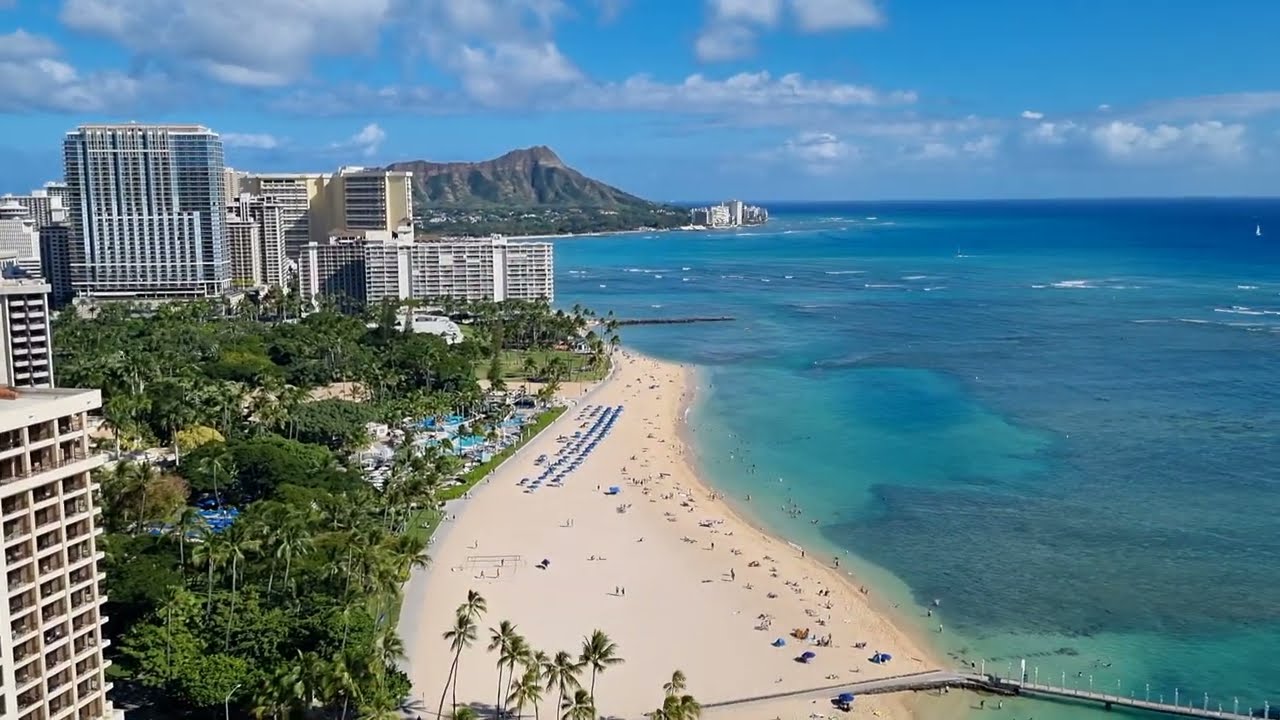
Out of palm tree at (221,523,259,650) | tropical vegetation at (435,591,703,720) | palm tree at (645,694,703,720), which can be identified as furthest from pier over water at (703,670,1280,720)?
palm tree at (221,523,259,650)

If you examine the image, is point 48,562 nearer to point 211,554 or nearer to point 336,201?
point 211,554

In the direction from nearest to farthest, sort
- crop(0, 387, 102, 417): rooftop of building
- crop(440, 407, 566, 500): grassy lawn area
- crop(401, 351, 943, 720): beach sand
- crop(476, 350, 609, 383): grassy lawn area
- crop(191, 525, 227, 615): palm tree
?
crop(0, 387, 102, 417): rooftop of building < crop(191, 525, 227, 615): palm tree < crop(401, 351, 943, 720): beach sand < crop(440, 407, 566, 500): grassy lawn area < crop(476, 350, 609, 383): grassy lawn area

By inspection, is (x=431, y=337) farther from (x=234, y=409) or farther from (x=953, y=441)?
(x=953, y=441)

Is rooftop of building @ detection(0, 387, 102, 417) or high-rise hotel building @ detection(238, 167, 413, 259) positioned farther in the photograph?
high-rise hotel building @ detection(238, 167, 413, 259)

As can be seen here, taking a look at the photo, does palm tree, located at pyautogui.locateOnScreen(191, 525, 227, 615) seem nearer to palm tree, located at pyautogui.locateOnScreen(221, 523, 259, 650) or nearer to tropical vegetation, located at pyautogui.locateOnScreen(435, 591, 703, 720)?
palm tree, located at pyautogui.locateOnScreen(221, 523, 259, 650)

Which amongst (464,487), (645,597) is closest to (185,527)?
(645,597)
